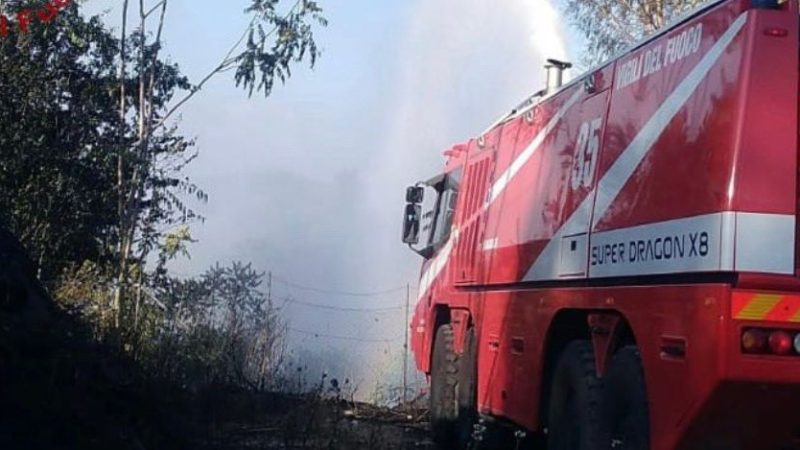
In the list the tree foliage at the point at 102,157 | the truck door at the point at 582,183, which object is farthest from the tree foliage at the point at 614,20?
the truck door at the point at 582,183

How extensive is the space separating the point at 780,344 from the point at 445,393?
6853 mm

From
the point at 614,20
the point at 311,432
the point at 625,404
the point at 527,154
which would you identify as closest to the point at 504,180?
the point at 527,154

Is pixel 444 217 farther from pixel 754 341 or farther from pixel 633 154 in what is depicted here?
pixel 754 341

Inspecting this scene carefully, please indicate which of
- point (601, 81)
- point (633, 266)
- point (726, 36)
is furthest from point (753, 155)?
point (601, 81)

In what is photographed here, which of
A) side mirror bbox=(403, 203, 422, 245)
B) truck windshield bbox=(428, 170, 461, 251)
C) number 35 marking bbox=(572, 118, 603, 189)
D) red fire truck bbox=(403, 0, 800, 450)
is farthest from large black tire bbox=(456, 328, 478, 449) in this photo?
number 35 marking bbox=(572, 118, 603, 189)

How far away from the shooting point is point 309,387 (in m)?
13.4

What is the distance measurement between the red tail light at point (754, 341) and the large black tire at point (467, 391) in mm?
5206

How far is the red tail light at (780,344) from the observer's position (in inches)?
228

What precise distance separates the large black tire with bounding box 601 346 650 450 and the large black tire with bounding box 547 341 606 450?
0.12 metres

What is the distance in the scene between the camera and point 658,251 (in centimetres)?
655

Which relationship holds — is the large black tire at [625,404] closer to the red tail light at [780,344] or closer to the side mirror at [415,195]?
the red tail light at [780,344]

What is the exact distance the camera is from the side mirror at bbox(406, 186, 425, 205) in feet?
47.3

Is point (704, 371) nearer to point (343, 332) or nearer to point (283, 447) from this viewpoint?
point (283, 447)

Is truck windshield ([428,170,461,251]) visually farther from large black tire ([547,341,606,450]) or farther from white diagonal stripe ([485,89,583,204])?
large black tire ([547,341,606,450])
